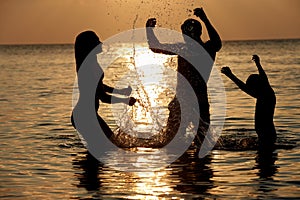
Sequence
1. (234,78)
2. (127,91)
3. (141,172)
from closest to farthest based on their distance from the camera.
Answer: (141,172) < (234,78) < (127,91)

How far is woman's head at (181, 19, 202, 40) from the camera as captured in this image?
1456 centimetres

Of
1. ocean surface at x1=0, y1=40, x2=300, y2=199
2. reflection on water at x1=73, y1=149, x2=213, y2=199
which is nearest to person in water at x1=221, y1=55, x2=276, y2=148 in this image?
ocean surface at x1=0, y1=40, x2=300, y2=199

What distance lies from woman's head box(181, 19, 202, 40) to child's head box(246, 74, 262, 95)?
1.30 m

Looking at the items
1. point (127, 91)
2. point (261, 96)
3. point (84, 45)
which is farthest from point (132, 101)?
point (261, 96)

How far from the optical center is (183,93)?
587 inches

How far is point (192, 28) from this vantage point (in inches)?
574

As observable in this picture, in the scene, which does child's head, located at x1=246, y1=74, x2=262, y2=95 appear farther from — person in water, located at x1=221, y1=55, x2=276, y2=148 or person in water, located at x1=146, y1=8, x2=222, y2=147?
person in water, located at x1=146, y1=8, x2=222, y2=147

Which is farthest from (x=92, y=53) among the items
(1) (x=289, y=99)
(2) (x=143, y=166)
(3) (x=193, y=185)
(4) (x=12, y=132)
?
(1) (x=289, y=99)

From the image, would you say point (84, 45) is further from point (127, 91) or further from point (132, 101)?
point (132, 101)

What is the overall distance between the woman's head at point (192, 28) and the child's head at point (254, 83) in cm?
130

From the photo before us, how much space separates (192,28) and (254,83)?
1.54 m

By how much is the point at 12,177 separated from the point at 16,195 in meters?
1.43

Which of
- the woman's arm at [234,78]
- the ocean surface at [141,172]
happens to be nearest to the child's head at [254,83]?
the woman's arm at [234,78]

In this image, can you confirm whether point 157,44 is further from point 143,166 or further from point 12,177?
point 12,177
